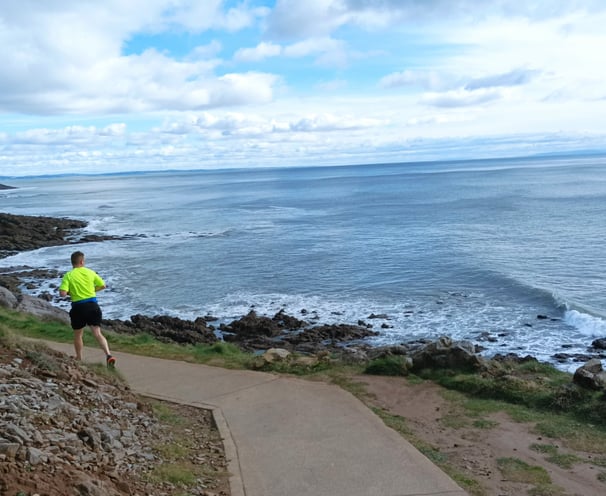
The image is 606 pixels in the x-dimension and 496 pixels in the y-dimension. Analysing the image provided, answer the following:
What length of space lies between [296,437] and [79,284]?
390 centimetres

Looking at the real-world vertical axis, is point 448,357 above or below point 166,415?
below

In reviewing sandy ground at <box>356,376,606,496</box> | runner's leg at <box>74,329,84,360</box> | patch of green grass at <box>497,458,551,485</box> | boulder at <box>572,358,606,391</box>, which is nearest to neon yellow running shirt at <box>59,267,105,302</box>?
runner's leg at <box>74,329,84,360</box>

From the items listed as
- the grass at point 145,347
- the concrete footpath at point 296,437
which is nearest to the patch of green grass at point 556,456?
the concrete footpath at point 296,437

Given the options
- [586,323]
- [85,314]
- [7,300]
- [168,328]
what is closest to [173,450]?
[85,314]

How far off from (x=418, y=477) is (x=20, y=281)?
28.0 metres

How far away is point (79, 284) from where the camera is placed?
8.52 metres

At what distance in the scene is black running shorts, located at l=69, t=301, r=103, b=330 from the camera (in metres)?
8.66

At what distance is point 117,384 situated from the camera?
26.5 feet

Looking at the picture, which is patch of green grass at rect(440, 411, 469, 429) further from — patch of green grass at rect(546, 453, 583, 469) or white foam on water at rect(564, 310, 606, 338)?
white foam on water at rect(564, 310, 606, 338)

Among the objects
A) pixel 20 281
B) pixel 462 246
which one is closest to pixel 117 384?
pixel 20 281

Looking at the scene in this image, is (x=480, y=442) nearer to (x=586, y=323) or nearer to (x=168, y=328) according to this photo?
A: (x=586, y=323)

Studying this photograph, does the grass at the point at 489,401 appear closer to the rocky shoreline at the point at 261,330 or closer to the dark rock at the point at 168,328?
the rocky shoreline at the point at 261,330

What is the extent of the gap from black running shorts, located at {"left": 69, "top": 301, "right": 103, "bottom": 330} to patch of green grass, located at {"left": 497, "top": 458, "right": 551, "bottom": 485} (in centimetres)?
583

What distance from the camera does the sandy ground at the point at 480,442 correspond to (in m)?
5.93
